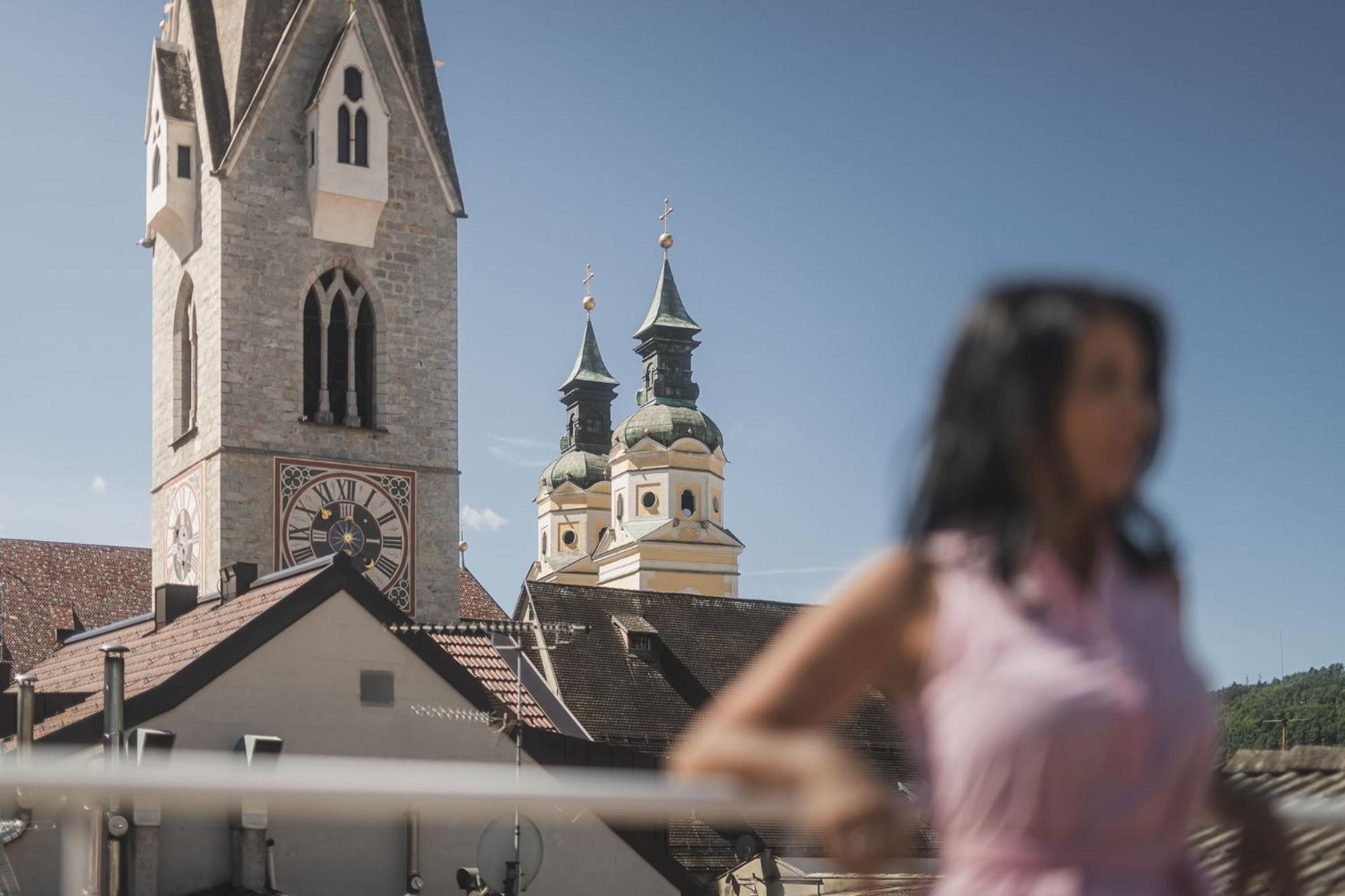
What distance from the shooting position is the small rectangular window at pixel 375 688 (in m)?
19.5

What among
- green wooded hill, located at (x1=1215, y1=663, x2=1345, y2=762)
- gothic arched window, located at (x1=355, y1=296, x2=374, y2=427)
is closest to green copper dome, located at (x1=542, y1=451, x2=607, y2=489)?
green wooded hill, located at (x1=1215, y1=663, x2=1345, y2=762)

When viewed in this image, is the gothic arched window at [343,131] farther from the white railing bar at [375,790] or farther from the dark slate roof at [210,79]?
the white railing bar at [375,790]

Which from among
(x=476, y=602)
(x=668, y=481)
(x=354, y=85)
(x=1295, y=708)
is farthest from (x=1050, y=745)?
(x=668, y=481)

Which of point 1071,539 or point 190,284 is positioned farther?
point 190,284

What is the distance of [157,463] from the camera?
95.8 feet

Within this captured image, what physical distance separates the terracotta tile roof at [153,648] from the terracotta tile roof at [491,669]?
87.1 inches

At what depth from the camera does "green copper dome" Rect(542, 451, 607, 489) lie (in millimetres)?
89812

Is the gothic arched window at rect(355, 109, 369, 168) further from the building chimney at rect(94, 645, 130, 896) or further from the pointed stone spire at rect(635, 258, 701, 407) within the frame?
the pointed stone spire at rect(635, 258, 701, 407)

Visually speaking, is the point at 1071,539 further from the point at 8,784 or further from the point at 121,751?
the point at 121,751

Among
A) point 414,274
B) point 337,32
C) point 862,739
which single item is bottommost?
point 862,739

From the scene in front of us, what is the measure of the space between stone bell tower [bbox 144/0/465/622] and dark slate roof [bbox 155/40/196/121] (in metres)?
0.03

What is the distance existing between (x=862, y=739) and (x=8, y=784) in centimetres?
3603

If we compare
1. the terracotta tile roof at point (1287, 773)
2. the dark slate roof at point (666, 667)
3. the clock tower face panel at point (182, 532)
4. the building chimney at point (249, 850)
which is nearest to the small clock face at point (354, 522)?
the clock tower face panel at point (182, 532)

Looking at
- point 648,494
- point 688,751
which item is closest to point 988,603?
point 688,751
